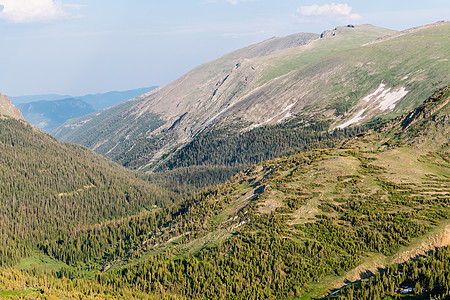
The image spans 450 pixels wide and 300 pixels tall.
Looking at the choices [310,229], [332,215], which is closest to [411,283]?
[310,229]

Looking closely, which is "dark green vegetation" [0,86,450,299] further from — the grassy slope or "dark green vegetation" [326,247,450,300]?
"dark green vegetation" [326,247,450,300]

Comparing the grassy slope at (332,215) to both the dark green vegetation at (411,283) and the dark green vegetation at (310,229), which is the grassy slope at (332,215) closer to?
the dark green vegetation at (310,229)

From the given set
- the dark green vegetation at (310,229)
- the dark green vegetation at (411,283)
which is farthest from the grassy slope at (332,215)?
the dark green vegetation at (411,283)

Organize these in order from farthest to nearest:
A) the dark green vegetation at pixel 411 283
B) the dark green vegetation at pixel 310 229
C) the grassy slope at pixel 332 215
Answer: the grassy slope at pixel 332 215 → the dark green vegetation at pixel 310 229 → the dark green vegetation at pixel 411 283

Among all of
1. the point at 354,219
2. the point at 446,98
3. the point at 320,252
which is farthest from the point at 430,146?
the point at 320,252

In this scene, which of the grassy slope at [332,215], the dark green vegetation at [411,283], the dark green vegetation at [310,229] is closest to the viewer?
the dark green vegetation at [411,283]

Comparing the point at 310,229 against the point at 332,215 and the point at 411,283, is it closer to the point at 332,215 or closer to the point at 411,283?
the point at 332,215
